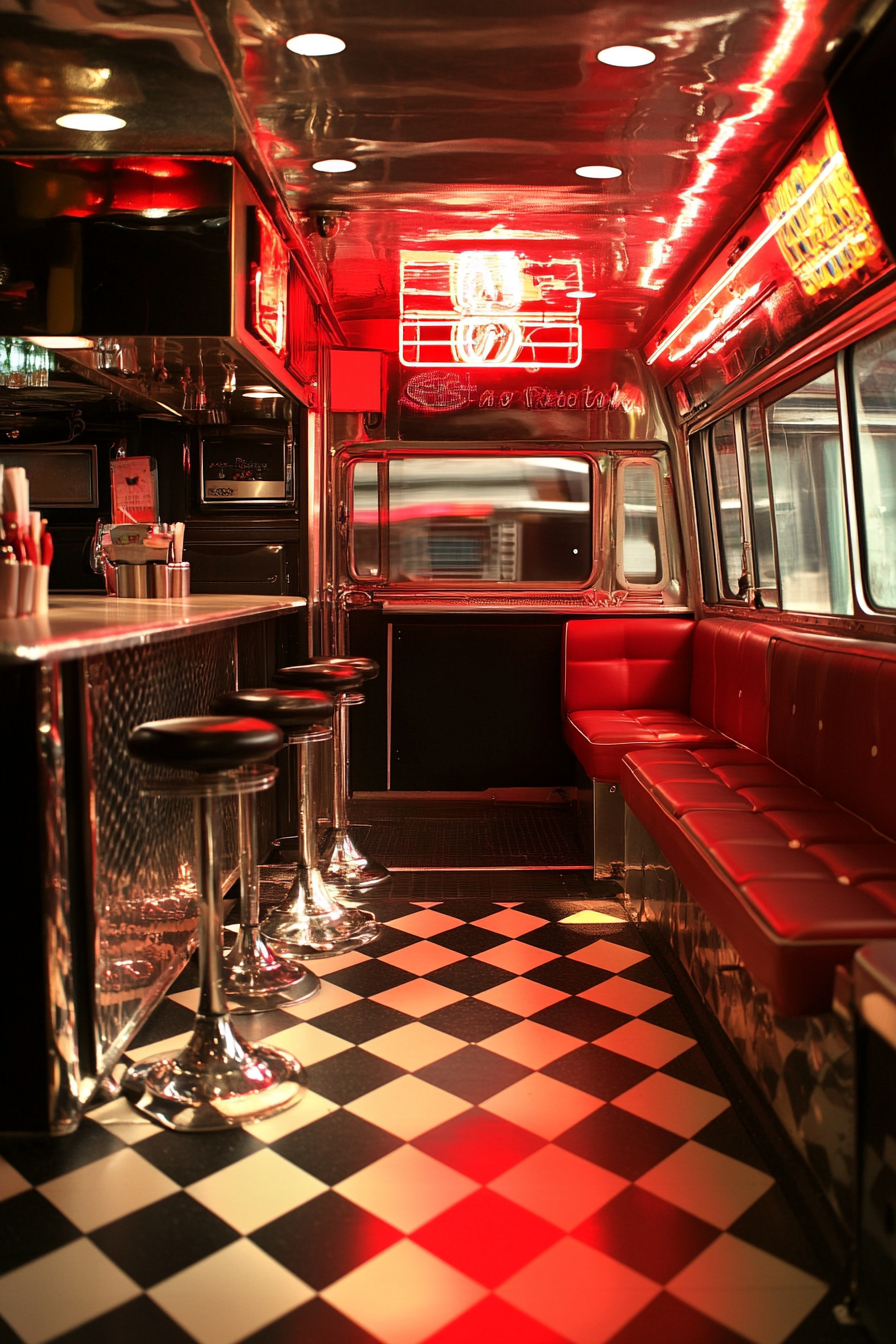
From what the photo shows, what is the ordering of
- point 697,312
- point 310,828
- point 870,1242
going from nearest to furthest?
point 870,1242, point 310,828, point 697,312

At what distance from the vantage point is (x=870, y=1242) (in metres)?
1.86

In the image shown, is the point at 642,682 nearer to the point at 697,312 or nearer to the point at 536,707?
the point at 536,707

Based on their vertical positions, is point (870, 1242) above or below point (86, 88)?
below

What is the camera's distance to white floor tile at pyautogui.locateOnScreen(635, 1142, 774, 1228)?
2281mm

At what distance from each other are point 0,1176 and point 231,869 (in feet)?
7.12

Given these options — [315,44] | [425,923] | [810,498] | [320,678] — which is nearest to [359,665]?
[320,678]

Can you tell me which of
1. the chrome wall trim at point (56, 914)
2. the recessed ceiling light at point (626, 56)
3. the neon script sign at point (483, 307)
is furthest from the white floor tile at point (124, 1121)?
the neon script sign at point (483, 307)

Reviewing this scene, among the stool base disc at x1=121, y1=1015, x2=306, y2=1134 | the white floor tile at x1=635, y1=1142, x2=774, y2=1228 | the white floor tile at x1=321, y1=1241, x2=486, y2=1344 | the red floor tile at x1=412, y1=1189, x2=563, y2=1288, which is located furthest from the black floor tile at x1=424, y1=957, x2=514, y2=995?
the white floor tile at x1=321, y1=1241, x2=486, y2=1344

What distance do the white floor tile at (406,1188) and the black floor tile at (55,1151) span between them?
0.60 m

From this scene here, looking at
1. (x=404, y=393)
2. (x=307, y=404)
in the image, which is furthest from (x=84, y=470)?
(x=404, y=393)

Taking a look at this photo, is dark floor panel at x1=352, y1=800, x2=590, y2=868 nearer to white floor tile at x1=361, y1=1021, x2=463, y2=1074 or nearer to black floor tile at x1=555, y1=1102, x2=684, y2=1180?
white floor tile at x1=361, y1=1021, x2=463, y2=1074

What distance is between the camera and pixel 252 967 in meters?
3.49

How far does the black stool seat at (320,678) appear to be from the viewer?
172 inches

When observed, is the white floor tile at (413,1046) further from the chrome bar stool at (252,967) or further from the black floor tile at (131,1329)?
the black floor tile at (131,1329)
